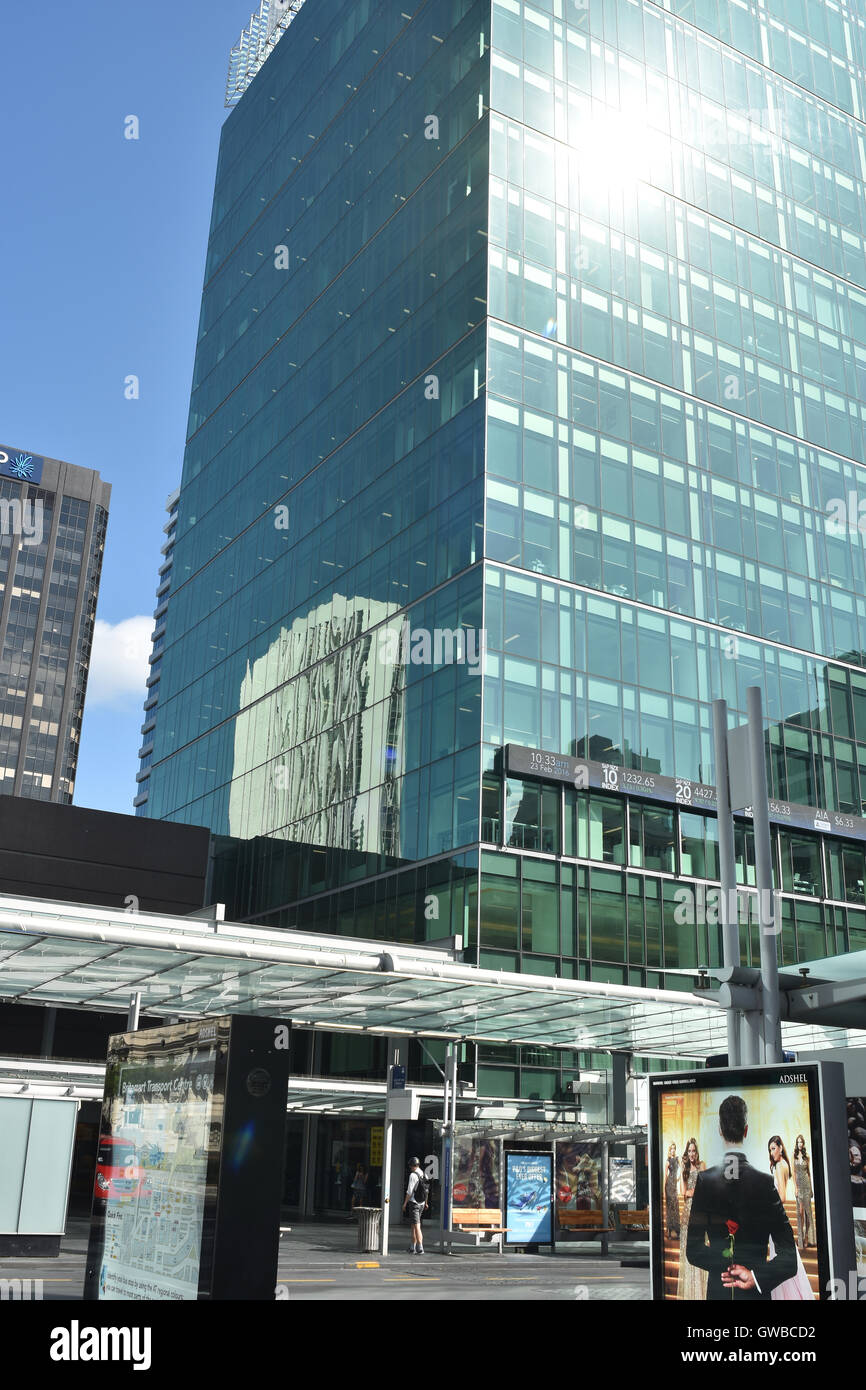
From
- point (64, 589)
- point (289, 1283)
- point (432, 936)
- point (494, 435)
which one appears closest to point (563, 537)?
point (494, 435)

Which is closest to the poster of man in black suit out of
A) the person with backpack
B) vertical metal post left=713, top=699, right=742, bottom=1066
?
vertical metal post left=713, top=699, right=742, bottom=1066

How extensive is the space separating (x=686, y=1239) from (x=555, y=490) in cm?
3471

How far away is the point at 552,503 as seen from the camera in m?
40.5

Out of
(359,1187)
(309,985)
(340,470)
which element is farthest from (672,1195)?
(340,470)

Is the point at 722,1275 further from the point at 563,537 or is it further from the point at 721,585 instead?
the point at 721,585

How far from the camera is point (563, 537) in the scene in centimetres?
4044

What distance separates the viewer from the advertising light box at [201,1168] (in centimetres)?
656

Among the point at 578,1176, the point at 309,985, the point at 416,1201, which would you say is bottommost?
the point at 416,1201

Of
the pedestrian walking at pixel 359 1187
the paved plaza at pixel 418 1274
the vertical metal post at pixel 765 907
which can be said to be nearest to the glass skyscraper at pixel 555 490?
the pedestrian walking at pixel 359 1187

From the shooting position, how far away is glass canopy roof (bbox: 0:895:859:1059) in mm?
18906

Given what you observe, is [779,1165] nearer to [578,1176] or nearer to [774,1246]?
[774,1246]

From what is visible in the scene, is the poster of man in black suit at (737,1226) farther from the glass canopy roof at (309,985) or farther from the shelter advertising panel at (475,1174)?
the shelter advertising panel at (475,1174)

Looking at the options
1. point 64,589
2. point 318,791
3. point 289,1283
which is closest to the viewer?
point 289,1283
